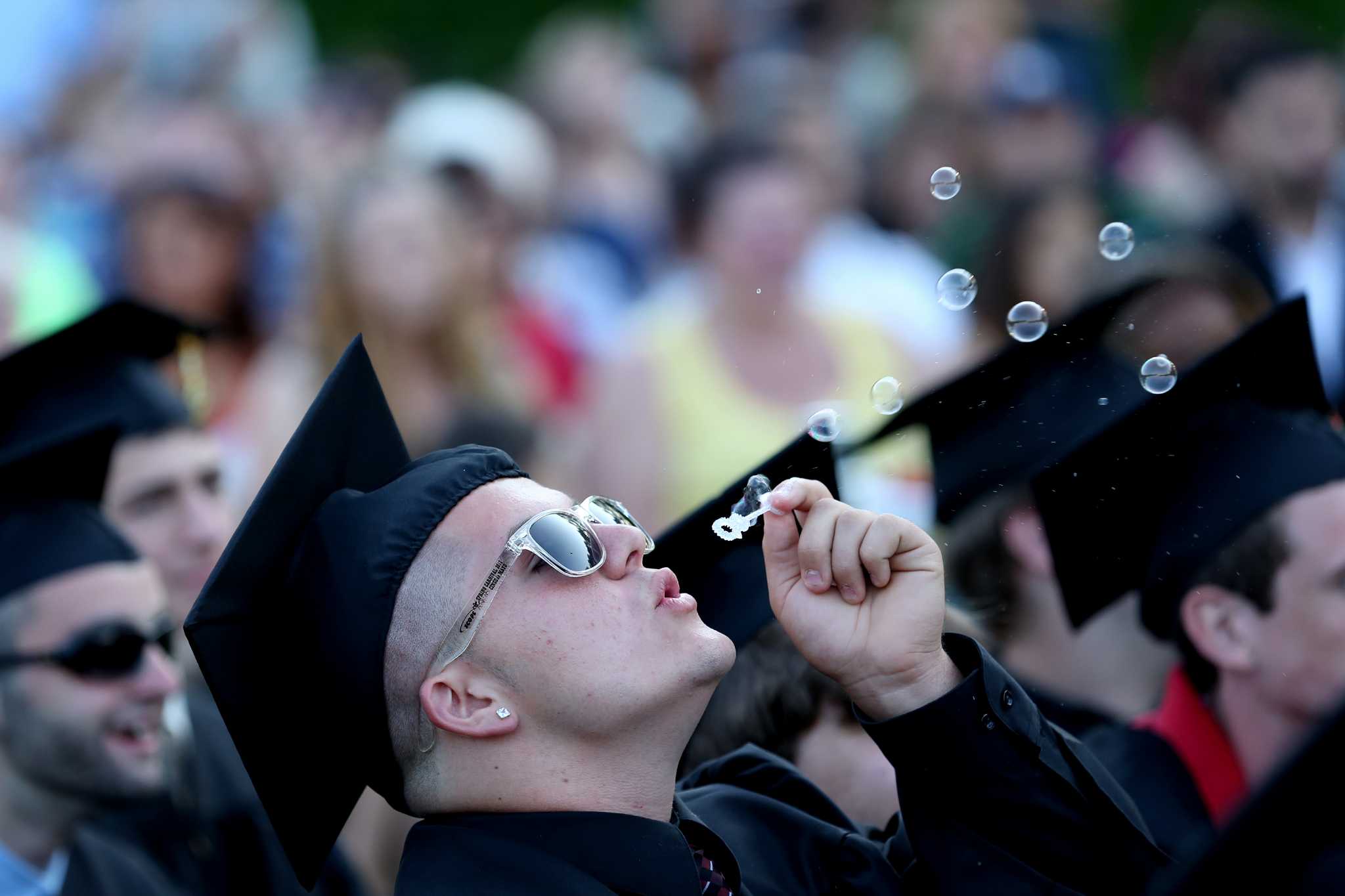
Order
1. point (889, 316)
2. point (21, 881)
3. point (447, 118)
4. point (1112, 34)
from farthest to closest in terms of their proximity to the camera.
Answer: point (1112, 34), point (447, 118), point (889, 316), point (21, 881)

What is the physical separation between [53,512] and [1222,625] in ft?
8.25

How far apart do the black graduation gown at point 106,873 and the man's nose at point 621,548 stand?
1561 millimetres

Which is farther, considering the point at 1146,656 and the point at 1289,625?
the point at 1146,656

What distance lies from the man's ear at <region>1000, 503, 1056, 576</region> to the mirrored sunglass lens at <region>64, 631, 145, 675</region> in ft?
6.38

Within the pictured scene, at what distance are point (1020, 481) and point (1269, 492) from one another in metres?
0.53

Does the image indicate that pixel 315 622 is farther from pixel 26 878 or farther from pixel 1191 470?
pixel 1191 470

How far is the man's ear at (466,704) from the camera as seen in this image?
2.63 m

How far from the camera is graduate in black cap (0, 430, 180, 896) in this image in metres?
3.53

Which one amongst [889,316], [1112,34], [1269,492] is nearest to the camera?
[1269,492]

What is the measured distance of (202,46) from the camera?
8.27 metres

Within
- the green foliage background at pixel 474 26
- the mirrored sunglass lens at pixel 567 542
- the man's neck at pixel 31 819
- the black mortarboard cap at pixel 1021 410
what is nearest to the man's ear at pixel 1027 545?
the black mortarboard cap at pixel 1021 410

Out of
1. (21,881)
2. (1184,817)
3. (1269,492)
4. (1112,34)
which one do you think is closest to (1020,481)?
(1269,492)

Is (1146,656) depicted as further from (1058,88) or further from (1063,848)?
(1058,88)

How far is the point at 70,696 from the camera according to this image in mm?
3557
